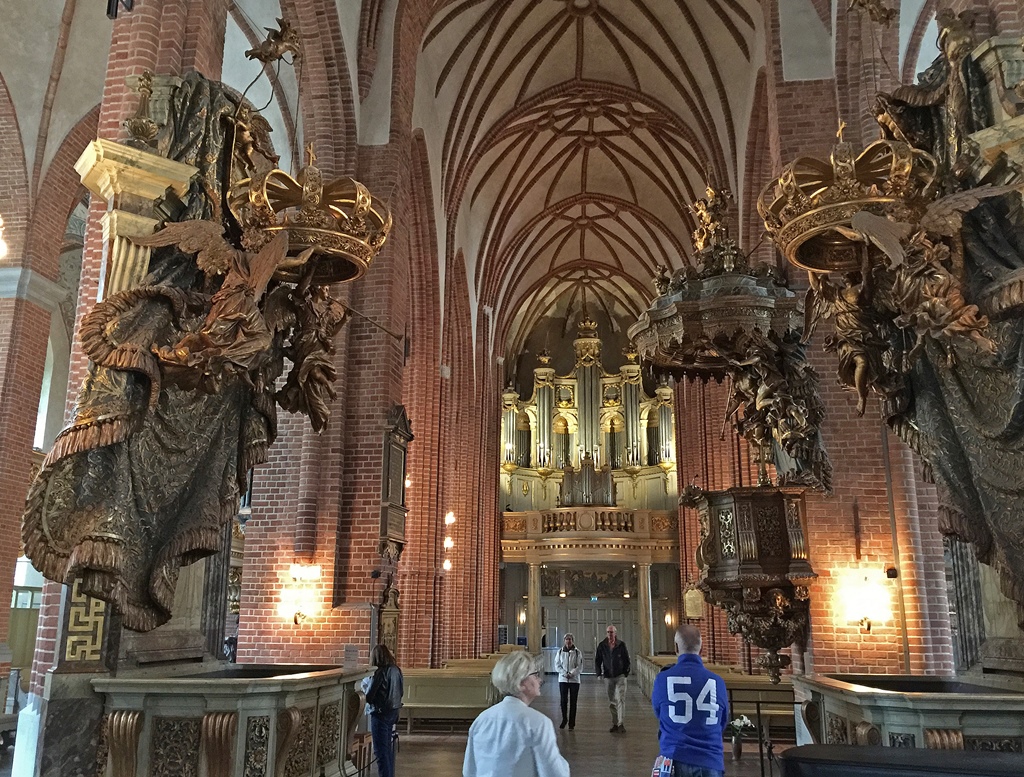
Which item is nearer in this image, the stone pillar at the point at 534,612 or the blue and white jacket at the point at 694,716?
the blue and white jacket at the point at 694,716

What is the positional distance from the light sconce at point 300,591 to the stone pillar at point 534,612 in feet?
48.4

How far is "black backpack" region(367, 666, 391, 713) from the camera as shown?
261 inches

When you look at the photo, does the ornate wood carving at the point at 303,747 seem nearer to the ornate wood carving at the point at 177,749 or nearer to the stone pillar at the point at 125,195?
the ornate wood carving at the point at 177,749

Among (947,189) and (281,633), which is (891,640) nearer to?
(947,189)

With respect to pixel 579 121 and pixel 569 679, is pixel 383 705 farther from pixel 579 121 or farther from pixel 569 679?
pixel 579 121

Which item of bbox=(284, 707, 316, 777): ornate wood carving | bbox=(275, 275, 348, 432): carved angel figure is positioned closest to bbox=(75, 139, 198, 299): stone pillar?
bbox=(275, 275, 348, 432): carved angel figure

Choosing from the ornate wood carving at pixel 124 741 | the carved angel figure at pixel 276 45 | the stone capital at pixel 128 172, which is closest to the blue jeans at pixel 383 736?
the ornate wood carving at pixel 124 741

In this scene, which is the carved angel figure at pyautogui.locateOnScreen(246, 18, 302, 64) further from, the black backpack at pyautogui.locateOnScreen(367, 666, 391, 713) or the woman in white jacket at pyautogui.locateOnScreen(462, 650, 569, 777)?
the woman in white jacket at pyautogui.locateOnScreen(462, 650, 569, 777)

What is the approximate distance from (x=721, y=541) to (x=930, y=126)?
187 inches

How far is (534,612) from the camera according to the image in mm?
22844

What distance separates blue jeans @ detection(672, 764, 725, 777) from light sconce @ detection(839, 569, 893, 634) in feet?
13.6

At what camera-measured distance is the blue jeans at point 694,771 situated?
3.94 meters

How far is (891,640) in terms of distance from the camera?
24.2 feet

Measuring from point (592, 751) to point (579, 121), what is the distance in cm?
1368
